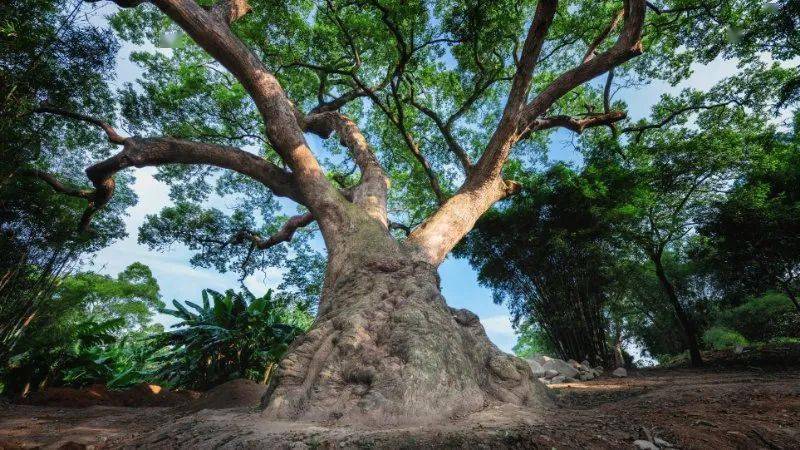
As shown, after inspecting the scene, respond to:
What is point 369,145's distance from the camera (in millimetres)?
6105

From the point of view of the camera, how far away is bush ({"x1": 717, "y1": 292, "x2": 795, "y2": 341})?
872cm

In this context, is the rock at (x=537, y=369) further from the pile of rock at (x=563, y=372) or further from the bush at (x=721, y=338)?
the bush at (x=721, y=338)

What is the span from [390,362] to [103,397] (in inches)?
182

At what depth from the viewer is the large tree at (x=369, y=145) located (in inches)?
90.4

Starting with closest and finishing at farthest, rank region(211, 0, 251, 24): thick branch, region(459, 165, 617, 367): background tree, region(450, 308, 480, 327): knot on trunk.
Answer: region(450, 308, 480, 327): knot on trunk
region(211, 0, 251, 24): thick branch
region(459, 165, 617, 367): background tree

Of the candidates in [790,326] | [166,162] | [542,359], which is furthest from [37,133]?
[790,326]

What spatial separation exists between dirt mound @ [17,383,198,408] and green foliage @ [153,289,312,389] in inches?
20.3

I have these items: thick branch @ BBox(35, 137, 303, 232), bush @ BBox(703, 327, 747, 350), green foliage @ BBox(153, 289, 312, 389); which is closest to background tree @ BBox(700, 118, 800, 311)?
bush @ BBox(703, 327, 747, 350)

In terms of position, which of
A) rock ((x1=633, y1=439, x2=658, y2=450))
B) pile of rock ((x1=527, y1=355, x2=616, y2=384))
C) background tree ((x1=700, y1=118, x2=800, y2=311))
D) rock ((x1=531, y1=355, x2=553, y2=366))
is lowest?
rock ((x1=633, y1=439, x2=658, y2=450))

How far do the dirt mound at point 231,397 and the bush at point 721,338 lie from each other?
36.4 feet

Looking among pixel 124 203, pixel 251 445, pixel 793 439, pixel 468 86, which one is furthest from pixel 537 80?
pixel 124 203

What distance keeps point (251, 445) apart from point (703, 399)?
3.13m

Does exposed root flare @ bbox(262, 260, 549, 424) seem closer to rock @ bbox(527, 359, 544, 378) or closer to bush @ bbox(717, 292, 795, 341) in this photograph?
rock @ bbox(527, 359, 544, 378)

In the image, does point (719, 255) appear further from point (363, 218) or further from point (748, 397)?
point (363, 218)
